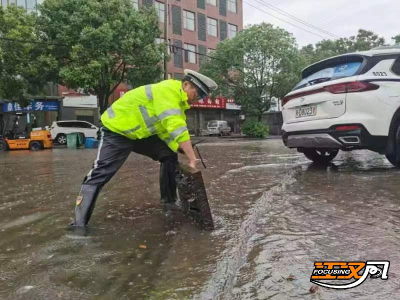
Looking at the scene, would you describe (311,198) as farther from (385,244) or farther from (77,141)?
(77,141)

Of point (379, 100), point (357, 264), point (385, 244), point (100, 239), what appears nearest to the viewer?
point (357, 264)

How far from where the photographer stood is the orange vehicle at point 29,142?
1973 cm

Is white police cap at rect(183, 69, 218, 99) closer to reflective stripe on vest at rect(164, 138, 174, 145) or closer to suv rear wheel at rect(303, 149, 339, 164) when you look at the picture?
reflective stripe on vest at rect(164, 138, 174, 145)

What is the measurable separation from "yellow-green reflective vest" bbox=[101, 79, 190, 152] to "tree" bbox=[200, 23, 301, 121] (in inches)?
1099

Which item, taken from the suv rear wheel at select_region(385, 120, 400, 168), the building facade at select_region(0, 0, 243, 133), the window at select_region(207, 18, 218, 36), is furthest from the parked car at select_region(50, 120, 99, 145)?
the window at select_region(207, 18, 218, 36)

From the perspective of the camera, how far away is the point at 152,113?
11.1 ft

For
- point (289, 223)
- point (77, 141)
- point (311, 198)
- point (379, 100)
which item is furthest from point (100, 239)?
point (77, 141)

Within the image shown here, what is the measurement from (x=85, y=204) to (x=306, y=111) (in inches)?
150

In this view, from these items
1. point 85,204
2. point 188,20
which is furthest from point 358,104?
point 188,20

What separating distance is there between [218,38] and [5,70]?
86.8ft

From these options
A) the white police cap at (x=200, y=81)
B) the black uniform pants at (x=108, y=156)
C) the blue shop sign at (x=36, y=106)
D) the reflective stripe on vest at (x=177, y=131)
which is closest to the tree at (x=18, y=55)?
the blue shop sign at (x=36, y=106)

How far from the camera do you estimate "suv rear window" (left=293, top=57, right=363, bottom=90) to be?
18.0 ft

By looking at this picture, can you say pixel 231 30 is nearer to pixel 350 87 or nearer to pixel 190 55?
pixel 190 55

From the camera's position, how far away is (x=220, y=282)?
2.16 m
